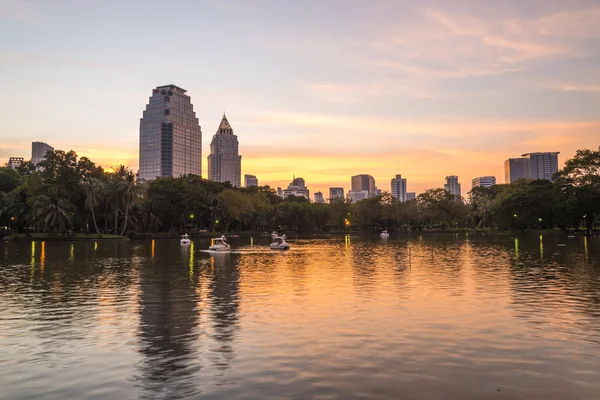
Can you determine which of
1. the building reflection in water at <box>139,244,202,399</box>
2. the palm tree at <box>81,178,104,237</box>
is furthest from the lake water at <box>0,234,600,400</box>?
the palm tree at <box>81,178,104,237</box>

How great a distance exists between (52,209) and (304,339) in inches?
3990

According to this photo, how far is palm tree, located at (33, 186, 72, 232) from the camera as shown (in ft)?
332

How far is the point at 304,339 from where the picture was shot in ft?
50.8

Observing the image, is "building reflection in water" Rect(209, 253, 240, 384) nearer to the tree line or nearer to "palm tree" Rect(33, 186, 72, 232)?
"palm tree" Rect(33, 186, 72, 232)

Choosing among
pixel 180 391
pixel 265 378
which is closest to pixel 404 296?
pixel 265 378

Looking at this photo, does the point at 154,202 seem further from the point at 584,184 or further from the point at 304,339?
the point at 304,339

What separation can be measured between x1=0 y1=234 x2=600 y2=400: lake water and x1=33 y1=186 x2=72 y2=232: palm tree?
80395 mm

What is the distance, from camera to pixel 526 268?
37719mm

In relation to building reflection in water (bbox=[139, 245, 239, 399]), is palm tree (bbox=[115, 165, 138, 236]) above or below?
above

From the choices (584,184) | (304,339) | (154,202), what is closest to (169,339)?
(304,339)

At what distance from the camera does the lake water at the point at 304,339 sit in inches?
434

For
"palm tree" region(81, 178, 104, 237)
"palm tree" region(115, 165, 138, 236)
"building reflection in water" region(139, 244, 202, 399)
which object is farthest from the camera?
"palm tree" region(115, 165, 138, 236)

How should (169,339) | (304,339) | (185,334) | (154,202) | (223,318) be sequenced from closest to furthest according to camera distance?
(304,339)
(169,339)
(185,334)
(223,318)
(154,202)

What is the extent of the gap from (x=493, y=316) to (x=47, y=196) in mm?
105113
